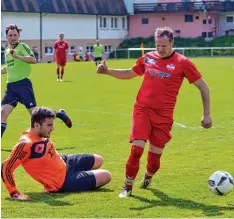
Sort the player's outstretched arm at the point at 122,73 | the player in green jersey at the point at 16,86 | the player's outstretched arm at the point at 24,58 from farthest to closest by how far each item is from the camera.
A: the player in green jersey at the point at 16,86
the player's outstretched arm at the point at 24,58
the player's outstretched arm at the point at 122,73

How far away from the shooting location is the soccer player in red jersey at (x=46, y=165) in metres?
8.76

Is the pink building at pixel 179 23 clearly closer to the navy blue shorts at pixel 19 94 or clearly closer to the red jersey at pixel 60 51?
the red jersey at pixel 60 51

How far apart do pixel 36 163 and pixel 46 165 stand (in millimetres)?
130

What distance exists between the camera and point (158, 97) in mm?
9211

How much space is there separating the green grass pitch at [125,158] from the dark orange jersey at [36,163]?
186mm

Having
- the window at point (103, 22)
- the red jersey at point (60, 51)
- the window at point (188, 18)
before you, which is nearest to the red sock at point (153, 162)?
the red jersey at point (60, 51)

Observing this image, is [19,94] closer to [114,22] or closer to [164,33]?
[164,33]

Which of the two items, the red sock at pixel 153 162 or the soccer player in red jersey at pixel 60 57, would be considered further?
the soccer player in red jersey at pixel 60 57

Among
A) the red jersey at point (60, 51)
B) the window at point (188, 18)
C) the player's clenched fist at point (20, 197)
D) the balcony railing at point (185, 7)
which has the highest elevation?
the balcony railing at point (185, 7)

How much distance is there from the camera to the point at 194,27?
86125 millimetres

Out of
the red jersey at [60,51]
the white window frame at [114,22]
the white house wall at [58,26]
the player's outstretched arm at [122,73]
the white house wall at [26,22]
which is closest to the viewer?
the player's outstretched arm at [122,73]

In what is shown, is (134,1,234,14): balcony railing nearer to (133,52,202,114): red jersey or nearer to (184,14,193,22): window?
(184,14,193,22): window

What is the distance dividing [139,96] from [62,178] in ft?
4.79

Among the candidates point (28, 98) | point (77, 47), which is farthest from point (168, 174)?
point (77, 47)
